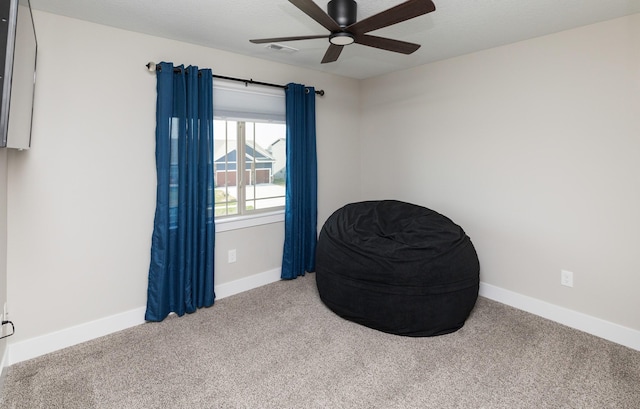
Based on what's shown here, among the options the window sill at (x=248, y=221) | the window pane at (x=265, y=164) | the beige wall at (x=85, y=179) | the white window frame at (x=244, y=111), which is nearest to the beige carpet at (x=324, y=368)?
the beige wall at (x=85, y=179)

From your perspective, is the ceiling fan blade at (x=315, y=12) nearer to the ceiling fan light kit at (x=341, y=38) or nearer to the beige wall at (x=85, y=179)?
the ceiling fan light kit at (x=341, y=38)

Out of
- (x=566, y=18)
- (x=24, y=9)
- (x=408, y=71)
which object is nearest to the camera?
(x=24, y=9)

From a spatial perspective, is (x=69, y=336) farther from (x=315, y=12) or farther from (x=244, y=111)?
(x=315, y=12)

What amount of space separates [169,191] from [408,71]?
2.78 m

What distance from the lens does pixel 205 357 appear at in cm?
234

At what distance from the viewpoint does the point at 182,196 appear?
9.43 feet

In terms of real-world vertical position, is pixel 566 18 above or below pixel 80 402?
above

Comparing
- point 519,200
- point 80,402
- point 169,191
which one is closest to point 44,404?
point 80,402

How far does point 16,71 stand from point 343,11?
5.36 feet

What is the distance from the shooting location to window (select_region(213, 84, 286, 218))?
3.29 metres

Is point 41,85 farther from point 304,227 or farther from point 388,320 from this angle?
point 388,320

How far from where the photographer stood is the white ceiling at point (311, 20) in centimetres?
221

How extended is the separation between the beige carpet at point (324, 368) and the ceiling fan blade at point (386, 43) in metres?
2.02

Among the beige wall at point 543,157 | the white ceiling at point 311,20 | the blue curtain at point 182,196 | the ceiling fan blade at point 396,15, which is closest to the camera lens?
the ceiling fan blade at point 396,15
